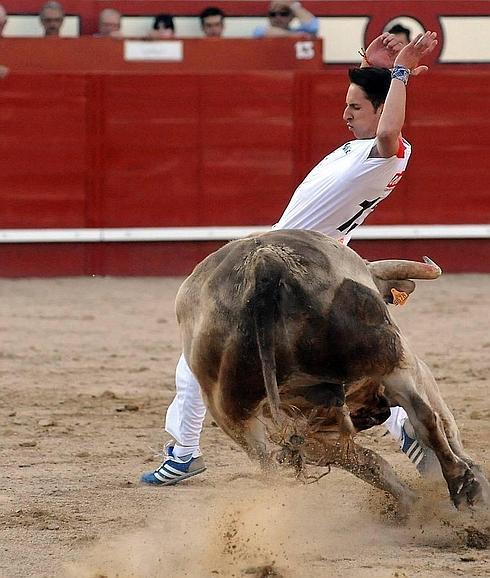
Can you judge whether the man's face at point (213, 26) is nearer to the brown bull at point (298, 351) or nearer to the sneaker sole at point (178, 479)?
the sneaker sole at point (178, 479)

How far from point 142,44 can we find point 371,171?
594 cm

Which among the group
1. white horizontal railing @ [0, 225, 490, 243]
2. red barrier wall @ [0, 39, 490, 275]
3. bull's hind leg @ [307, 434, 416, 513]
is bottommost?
white horizontal railing @ [0, 225, 490, 243]

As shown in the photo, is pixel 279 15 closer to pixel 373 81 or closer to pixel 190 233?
pixel 190 233

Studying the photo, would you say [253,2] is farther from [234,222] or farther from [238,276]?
[238,276]

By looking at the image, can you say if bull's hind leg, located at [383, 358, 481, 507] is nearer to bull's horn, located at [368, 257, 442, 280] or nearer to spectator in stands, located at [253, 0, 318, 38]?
bull's horn, located at [368, 257, 442, 280]

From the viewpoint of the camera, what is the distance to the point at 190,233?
27.8 feet

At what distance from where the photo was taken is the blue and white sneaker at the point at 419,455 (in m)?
3.56

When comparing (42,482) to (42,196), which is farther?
(42,196)

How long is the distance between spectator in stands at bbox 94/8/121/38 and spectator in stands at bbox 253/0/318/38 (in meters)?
0.99

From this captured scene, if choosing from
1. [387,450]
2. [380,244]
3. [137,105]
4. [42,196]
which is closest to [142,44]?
[137,105]

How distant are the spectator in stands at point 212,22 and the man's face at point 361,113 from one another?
19.1 feet

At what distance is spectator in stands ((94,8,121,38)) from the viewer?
29.9ft

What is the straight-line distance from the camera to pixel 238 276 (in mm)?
2801

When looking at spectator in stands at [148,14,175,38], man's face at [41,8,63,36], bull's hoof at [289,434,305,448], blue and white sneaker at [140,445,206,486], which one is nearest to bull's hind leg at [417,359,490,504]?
bull's hoof at [289,434,305,448]
